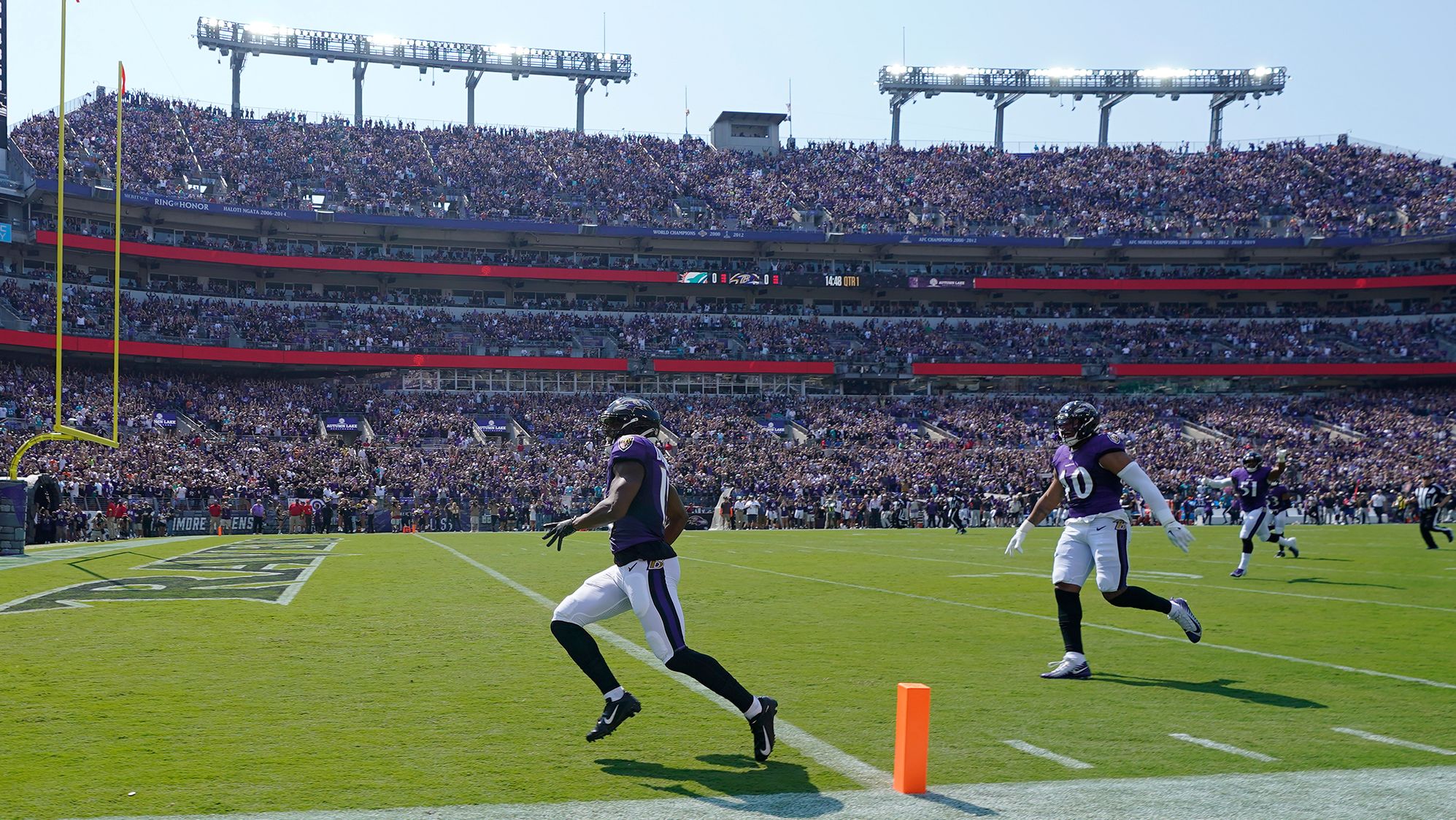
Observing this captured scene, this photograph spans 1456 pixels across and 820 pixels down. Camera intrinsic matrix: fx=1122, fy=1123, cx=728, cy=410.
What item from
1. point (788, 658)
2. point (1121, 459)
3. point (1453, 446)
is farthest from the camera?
point (1453, 446)

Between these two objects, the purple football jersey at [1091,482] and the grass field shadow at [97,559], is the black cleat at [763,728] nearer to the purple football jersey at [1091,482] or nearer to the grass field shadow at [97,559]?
the purple football jersey at [1091,482]

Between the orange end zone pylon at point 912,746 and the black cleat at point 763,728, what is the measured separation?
2.40 feet

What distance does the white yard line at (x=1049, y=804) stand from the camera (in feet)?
15.6

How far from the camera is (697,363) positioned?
2163 inches

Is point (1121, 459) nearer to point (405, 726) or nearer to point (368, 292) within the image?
point (405, 726)

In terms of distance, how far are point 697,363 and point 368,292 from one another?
17127 millimetres

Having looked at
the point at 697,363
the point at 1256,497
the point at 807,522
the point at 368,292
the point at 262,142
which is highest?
the point at 262,142

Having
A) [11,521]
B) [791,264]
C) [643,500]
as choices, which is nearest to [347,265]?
[791,264]

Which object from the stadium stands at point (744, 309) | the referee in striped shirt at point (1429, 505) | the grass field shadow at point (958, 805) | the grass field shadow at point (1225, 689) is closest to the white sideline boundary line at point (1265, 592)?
the grass field shadow at point (1225, 689)

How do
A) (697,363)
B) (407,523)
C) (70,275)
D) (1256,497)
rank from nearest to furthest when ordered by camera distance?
(1256,497)
(407,523)
(70,275)
(697,363)

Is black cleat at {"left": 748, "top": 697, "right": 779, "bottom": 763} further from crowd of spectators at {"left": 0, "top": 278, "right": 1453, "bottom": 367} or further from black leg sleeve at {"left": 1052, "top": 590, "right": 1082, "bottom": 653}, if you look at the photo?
crowd of spectators at {"left": 0, "top": 278, "right": 1453, "bottom": 367}

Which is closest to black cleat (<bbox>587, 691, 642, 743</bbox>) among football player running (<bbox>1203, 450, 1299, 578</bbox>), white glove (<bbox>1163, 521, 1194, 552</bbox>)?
white glove (<bbox>1163, 521, 1194, 552</bbox>)

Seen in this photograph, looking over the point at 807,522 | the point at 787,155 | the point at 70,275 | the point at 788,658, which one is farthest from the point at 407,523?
the point at 787,155

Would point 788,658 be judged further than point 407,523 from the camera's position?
No
